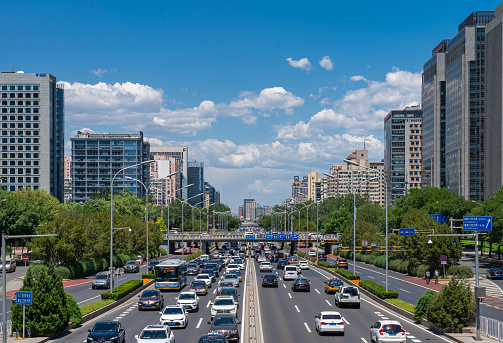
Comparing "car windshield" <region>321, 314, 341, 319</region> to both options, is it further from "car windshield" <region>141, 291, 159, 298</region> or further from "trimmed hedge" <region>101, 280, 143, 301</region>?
"trimmed hedge" <region>101, 280, 143, 301</region>

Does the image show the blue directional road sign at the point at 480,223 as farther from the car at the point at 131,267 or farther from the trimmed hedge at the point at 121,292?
the car at the point at 131,267

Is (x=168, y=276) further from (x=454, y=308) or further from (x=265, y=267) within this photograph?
(x=454, y=308)

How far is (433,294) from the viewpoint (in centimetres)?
3578

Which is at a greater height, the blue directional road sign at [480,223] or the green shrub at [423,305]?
the blue directional road sign at [480,223]

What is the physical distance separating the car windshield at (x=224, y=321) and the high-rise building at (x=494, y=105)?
11630cm

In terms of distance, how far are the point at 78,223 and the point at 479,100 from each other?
118 m

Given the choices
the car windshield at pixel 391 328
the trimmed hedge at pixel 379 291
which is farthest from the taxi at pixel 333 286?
the car windshield at pixel 391 328

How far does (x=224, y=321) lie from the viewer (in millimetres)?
29641

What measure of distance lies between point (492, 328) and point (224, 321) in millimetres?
14779

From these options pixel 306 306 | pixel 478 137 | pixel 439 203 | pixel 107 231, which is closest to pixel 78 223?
pixel 107 231

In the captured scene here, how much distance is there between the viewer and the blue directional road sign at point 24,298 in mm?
30078

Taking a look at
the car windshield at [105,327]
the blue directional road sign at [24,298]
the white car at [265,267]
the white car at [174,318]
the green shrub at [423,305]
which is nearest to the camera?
the car windshield at [105,327]

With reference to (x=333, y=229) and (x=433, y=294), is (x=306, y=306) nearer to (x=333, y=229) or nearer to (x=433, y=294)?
(x=433, y=294)

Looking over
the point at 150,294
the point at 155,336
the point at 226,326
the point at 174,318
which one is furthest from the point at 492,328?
the point at 150,294
